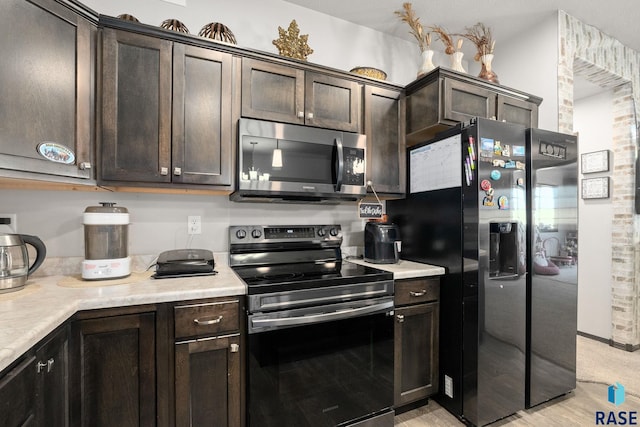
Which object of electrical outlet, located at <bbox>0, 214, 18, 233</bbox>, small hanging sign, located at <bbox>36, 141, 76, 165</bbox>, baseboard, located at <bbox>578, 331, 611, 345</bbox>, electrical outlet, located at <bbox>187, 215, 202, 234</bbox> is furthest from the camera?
baseboard, located at <bbox>578, 331, 611, 345</bbox>

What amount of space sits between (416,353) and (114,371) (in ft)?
5.35

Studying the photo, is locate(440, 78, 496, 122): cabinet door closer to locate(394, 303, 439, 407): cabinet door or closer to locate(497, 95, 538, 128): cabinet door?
locate(497, 95, 538, 128): cabinet door

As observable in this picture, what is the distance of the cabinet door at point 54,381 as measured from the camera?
3.03 feet

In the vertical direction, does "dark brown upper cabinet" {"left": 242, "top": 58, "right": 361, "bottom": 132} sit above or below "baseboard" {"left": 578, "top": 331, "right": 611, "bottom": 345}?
above

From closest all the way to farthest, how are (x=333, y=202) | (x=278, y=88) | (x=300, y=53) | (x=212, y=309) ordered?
(x=212, y=309) → (x=278, y=88) → (x=300, y=53) → (x=333, y=202)

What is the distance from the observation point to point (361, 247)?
2.50 meters

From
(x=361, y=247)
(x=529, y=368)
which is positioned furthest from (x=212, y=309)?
(x=529, y=368)

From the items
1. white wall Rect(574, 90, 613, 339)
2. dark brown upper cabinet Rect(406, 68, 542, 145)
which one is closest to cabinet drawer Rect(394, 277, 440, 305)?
dark brown upper cabinet Rect(406, 68, 542, 145)

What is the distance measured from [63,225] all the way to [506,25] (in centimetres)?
369

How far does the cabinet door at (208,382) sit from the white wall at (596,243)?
3712mm

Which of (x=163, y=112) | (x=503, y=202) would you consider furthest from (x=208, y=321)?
(x=503, y=202)

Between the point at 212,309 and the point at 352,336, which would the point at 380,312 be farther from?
the point at 212,309

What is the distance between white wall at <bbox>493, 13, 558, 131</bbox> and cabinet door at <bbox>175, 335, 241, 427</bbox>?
2.90 metres

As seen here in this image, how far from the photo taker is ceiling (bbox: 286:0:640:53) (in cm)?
234
